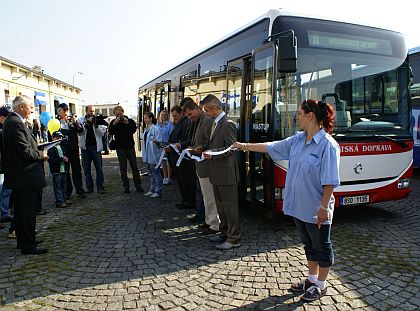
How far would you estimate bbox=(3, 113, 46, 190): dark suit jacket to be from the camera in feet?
14.3

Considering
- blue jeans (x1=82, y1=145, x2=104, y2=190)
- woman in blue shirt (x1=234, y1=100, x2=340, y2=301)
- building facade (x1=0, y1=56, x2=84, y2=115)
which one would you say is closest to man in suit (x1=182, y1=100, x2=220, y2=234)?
woman in blue shirt (x1=234, y1=100, x2=340, y2=301)

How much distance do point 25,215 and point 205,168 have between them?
254 cm

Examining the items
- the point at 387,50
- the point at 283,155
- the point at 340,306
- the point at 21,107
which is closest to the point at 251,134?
the point at 283,155

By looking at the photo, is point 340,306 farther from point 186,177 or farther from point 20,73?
point 20,73

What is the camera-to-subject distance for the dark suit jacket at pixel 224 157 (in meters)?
4.52

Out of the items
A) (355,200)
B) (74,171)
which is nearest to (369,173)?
(355,200)

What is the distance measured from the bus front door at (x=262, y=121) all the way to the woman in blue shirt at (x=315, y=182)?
1809 millimetres

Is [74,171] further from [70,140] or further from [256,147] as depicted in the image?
[256,147]

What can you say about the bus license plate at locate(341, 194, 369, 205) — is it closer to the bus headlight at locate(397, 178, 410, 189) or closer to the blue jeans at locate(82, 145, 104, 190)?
the bus headlight at locate(397, 178, 410, 189)

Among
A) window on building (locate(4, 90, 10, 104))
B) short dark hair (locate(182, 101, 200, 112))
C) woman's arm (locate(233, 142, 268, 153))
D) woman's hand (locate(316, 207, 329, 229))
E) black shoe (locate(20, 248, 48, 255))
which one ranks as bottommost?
black shoe (locate(20, 248, 48, 255))

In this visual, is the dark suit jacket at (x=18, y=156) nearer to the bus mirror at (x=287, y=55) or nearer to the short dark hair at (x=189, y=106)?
the short dark hair at (x=189, y=106)

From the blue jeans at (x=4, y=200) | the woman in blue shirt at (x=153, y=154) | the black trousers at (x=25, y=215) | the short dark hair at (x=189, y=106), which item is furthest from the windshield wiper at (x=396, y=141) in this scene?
the blue jeans at (x=4, y=200)

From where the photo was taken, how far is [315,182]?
3.04 meters

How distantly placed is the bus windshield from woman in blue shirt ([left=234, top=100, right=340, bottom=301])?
6.31 ft
